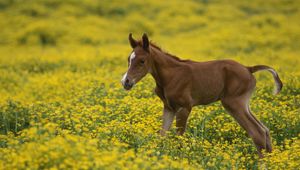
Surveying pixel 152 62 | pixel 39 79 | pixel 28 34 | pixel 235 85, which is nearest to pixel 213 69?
pixel 235 85

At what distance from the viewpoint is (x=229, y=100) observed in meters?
9.01

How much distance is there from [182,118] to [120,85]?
17.4 feet

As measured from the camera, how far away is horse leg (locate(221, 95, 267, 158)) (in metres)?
8.86

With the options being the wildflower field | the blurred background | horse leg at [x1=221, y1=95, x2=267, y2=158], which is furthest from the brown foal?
the blurred background

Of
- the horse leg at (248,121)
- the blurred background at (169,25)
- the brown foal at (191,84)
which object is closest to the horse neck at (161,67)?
the brown foal at (191,84)

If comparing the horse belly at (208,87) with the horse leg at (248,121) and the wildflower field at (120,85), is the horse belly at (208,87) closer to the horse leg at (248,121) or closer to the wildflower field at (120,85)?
the horse leg at (248,121)

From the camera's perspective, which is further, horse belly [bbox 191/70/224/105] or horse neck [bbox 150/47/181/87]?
horse belly [bbox 191/70/224/105]

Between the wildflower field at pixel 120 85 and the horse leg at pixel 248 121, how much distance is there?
314 mm

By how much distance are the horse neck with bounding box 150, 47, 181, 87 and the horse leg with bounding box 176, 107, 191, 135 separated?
1.80ft

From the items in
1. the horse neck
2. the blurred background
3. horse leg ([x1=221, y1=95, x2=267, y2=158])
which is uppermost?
the blurred background

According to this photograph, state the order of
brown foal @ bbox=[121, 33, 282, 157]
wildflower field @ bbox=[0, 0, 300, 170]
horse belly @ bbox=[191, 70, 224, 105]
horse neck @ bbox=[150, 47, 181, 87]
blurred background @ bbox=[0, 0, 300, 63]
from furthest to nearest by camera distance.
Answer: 1. blurred background @ bbox=[0, 0, 300, 63]
2. horse belly @ bbox=[191, 70, 224, 105]
3. horse neck @ bbox=[150, 47, 181, 87]
4. brown foal @ bbox=[121, 33, 282, 157]
5. wildflower field @ bbox=[0, 0, 300, 170]

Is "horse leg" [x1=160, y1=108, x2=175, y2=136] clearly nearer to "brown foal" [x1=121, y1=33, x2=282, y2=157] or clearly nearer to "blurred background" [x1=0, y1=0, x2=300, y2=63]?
"brown foal" [x1=121, y1=33, x2=282, y2=157]

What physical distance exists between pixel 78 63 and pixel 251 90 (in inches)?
457

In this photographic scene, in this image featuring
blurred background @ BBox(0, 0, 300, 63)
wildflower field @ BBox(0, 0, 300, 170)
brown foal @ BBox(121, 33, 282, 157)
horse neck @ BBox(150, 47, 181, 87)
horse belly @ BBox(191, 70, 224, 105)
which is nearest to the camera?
wildflower field @ BBox(0, 0, 300, 170)
